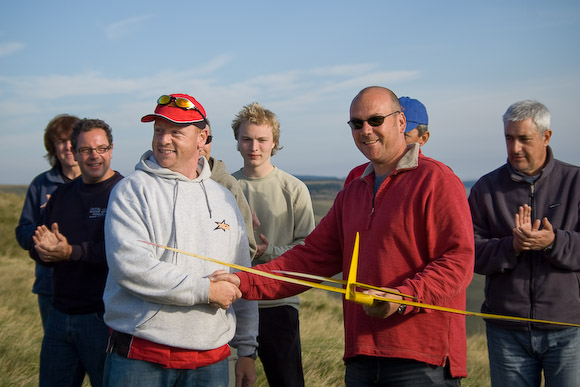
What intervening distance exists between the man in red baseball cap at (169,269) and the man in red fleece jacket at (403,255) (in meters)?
0.29

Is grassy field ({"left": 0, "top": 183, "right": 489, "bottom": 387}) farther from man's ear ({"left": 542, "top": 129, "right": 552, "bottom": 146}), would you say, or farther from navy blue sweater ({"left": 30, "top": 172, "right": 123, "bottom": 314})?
man's ear ({"left": 542, "top": 129, "right": 552, "bottom": 146})

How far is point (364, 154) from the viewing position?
11.0 feet

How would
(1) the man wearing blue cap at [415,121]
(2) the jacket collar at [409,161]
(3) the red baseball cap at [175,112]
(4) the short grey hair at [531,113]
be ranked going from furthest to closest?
1. (1) the man wearing blue cap at [415,121]
2. (4) the short grey hair at [531,113]
3. (3) the red baseball cap at [175,112]
4. (2) the jacket collar at [409,161]

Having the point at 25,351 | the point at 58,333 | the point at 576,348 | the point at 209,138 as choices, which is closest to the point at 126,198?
the point at 209,138

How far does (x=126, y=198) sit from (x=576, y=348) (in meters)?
3.02

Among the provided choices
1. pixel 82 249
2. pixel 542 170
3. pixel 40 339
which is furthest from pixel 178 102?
pixel 40 339

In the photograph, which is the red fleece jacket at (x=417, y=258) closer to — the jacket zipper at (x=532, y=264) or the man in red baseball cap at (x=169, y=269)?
the man in red baseball cap at (x=169, y=269)

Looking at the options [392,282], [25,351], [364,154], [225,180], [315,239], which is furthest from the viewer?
[25,351]

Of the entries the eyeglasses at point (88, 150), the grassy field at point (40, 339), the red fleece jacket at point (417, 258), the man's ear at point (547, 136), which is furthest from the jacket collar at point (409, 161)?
the grassy field at point (40, 339)

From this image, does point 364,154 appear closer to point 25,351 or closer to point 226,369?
point 226,369

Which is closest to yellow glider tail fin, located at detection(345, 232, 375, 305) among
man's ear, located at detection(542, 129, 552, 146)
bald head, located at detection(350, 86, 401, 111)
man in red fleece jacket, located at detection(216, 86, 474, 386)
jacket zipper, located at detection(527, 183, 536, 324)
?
man in red fleece jacket, located at detection(216, 86, 474, 386)

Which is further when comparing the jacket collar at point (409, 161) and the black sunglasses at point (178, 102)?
the black sunglasses at point (178, 102)

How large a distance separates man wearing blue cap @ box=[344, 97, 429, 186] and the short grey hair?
65 cm

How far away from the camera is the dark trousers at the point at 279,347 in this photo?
Result: 4773mm
